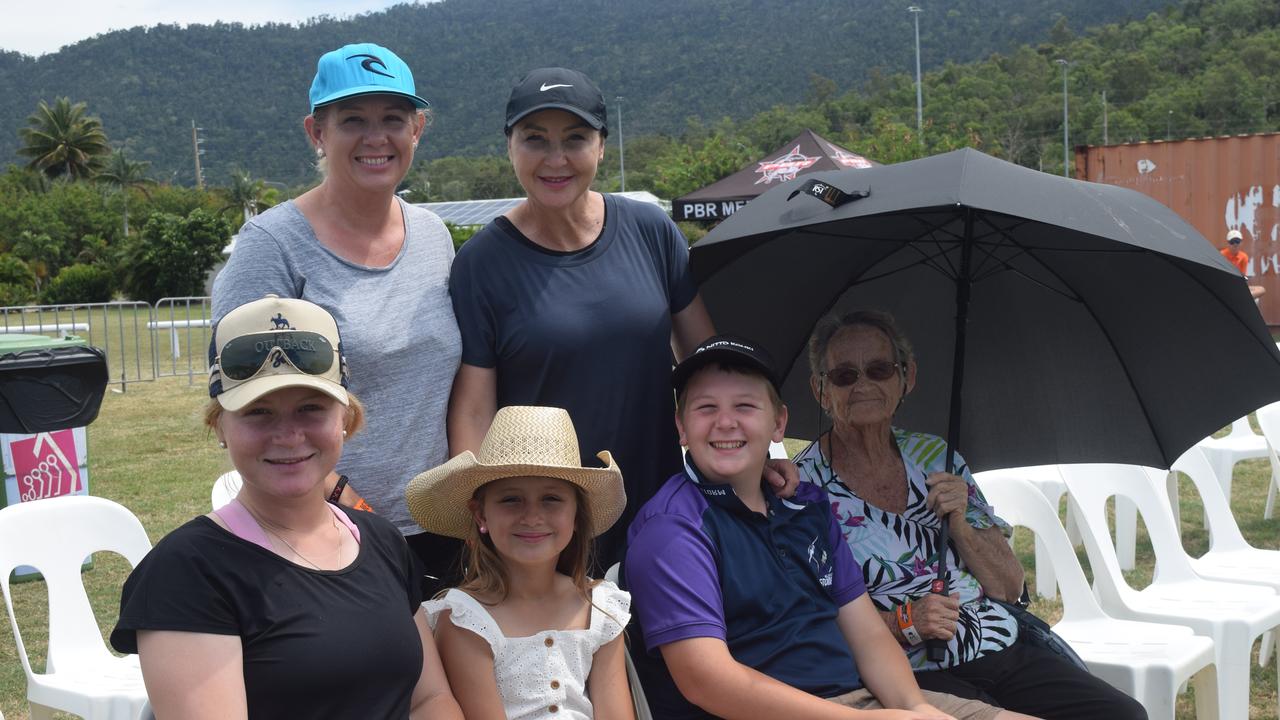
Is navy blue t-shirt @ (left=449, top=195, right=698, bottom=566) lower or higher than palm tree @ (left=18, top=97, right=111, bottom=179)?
lower

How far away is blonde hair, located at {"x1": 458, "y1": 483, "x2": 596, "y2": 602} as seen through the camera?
2344mm

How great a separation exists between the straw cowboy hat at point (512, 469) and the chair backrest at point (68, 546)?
1515 mm

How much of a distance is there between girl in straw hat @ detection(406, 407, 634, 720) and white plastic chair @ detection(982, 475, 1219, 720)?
1812 millimetres

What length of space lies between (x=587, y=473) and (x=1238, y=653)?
2.81m

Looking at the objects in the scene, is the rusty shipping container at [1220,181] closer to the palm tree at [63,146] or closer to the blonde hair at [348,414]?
the blonde hair at [348,414]

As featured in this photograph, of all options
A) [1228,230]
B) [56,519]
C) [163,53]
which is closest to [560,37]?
[163,53]

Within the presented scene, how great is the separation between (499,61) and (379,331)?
13335cm

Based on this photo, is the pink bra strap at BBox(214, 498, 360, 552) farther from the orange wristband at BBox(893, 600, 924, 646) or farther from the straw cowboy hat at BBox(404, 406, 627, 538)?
the orange wristband at BBox(893, 600, 924, 646)

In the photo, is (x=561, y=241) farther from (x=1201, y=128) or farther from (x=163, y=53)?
(x=163, y=53)

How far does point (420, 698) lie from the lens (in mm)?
2156

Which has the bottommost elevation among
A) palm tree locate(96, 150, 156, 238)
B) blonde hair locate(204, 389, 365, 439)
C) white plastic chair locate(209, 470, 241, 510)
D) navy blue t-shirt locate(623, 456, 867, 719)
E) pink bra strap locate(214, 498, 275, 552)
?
navy blue t-shirt locate(623, 456, 867, 719)

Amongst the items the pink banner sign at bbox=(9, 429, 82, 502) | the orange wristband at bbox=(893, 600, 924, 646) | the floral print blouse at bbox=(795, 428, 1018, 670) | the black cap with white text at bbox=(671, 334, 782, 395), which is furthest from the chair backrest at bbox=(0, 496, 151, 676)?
the pink banner sign at bbox=(9, 429, 82, 502)

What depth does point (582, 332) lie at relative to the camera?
262cm

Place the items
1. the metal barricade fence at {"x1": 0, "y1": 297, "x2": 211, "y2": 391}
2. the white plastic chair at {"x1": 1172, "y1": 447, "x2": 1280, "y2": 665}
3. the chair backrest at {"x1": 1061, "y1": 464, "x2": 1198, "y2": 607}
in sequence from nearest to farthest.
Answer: the chair backrest at {"x1": 1061, "y1": 464, "x2": 1198, "y2": 607} → the white plastic chair at {"x1": 1172, "y1": 447, "x2": 1280, "y2": 665} → the metal barricade fence at {"x1": 0, "y1": 297, "x2": 211, "y2": 391}
